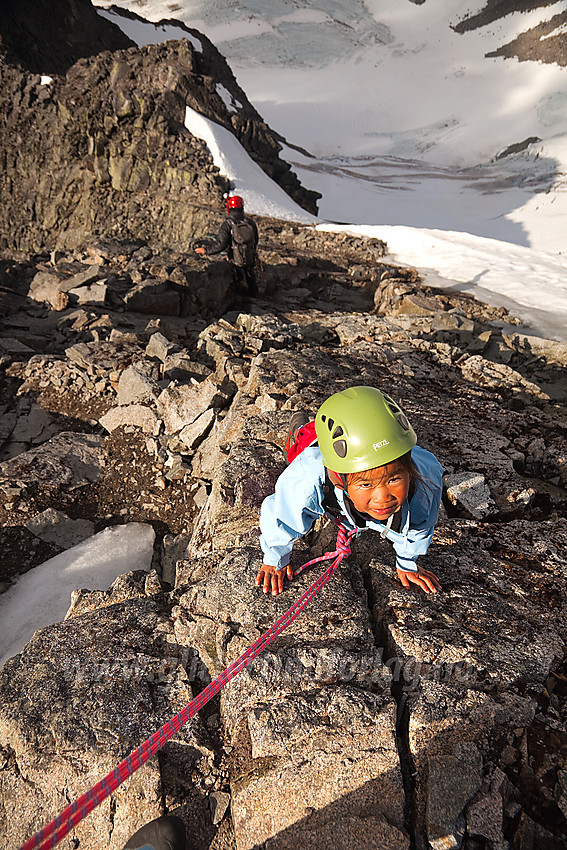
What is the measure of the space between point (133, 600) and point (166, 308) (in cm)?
886

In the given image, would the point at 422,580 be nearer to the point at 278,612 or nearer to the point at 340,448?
the point at 278,612

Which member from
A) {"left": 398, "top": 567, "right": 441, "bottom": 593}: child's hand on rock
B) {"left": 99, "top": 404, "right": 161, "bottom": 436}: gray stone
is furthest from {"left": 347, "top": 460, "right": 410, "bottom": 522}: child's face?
{"left": 99, "top": 404, "right": 161, "bottom": 436}: gray stone

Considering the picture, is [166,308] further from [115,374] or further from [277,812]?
[277,812]

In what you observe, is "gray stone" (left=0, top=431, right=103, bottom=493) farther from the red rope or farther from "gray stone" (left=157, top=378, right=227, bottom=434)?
the red rope

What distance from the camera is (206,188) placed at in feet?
59.7

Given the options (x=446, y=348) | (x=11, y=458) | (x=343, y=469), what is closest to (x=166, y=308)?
(x=11, y=458)

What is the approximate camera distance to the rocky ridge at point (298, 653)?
189 centimetres

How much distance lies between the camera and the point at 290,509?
8.01ft

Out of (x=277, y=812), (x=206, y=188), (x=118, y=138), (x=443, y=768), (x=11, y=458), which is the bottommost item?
(x=11, y=458)

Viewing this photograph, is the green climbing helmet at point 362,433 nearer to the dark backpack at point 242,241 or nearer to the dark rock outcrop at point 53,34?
the dark backpack at point 242,241

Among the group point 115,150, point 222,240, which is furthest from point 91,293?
point 115,150

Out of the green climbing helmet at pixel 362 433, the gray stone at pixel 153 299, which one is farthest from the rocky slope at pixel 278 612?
the gray stone at pixel 153 299

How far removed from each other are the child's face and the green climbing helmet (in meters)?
0.06

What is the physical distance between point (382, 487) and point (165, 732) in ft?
5.03
